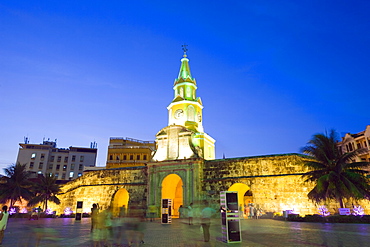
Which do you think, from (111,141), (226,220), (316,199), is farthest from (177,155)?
(111,141)

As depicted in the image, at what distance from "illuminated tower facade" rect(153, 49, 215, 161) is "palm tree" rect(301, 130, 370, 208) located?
514 inches

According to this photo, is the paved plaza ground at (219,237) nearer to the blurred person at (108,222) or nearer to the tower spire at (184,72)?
the blurred person at (108,222)

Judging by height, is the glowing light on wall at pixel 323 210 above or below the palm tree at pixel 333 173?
below

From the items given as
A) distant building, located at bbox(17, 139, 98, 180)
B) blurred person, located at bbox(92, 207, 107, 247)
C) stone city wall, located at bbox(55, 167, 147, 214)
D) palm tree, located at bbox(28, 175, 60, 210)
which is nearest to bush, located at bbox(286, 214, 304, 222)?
stone city wall, located at bbox(55, 167, 147, 214)

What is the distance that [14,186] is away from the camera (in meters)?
35.5

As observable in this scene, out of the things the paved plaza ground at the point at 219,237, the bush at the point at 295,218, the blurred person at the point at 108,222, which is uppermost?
the blurred person at the point at 108,222

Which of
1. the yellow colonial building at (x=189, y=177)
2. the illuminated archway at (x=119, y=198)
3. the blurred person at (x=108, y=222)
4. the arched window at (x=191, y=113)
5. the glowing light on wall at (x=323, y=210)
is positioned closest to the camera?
the blurred person at (x=108, y=222)

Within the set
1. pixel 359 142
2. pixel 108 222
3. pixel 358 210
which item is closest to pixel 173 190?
pixel 358 210

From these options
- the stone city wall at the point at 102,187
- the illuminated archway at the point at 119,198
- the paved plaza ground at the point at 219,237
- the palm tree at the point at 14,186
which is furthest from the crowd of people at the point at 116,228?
the palm tree at the point at 14,186

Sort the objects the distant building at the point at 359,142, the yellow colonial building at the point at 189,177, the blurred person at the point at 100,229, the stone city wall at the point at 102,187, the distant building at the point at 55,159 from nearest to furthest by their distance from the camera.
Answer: the blurred person at the point at 100,229
the yellow colonial building at the point at 189,177
the stone city wall at the point at 102,187
the distant building at the point at 359,142
the distant building at the point at 55,159

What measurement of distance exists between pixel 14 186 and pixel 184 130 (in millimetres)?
24876

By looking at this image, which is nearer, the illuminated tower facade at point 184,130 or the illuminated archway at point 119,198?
the illuminated tower facade at point 184,130

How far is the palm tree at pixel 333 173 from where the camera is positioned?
2138 centimetres

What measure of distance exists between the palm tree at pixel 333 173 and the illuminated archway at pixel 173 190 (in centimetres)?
1654
